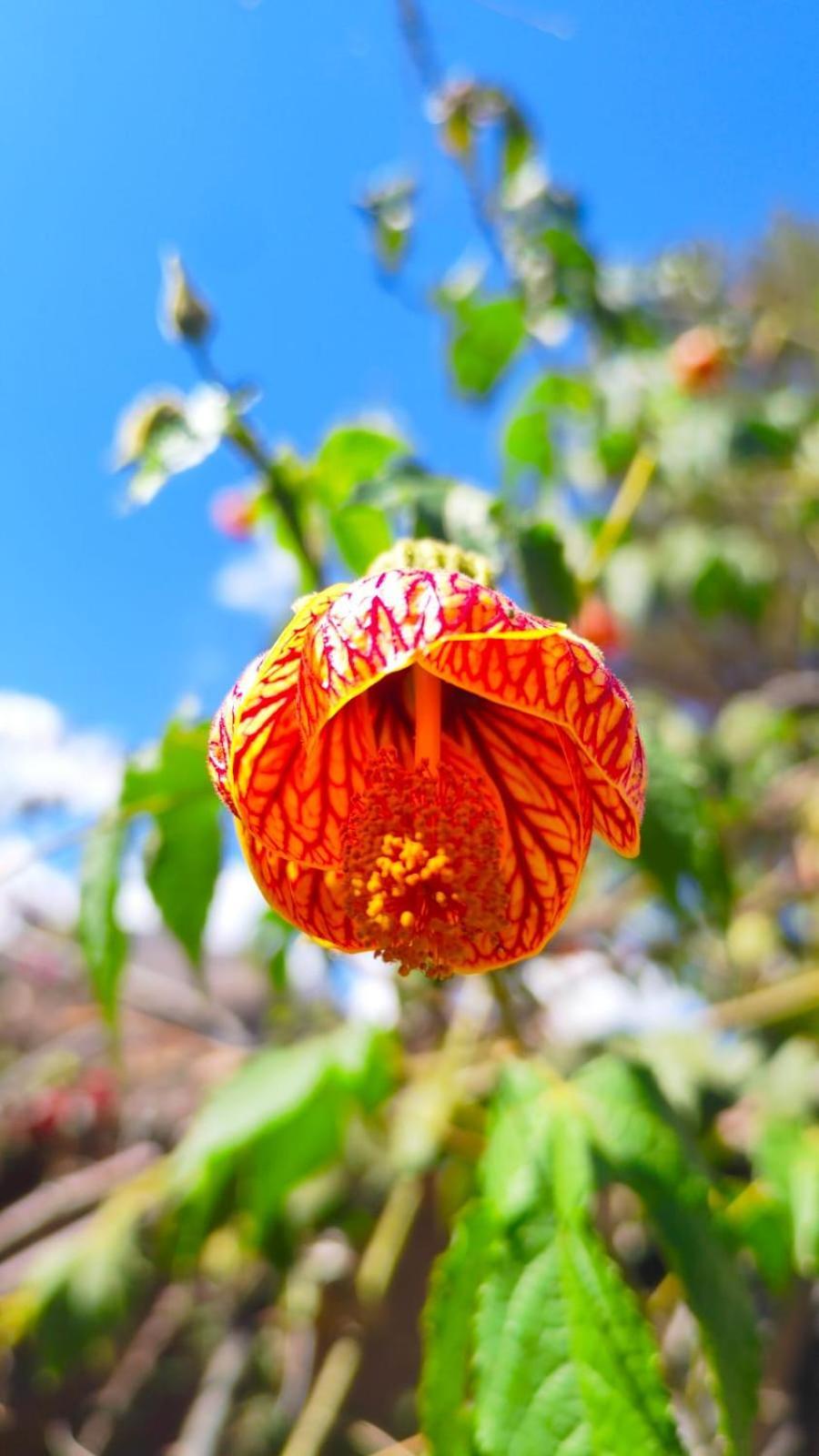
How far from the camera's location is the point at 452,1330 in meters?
0.73

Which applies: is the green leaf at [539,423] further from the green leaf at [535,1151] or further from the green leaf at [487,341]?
the green leaf at [535,1151]

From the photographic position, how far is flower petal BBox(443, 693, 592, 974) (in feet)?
2.35

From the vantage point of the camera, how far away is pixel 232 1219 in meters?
1.57

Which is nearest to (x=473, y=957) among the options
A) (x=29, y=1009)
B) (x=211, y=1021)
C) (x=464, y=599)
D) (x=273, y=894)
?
(x=273, y=894)

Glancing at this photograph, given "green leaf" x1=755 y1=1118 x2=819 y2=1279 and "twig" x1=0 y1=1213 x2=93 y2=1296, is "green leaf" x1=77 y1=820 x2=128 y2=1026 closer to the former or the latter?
"green leaf" x1=755 y1=1118 x2=819 y2=1279

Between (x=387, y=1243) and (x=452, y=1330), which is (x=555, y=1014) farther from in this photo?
(x=452, y=1330)

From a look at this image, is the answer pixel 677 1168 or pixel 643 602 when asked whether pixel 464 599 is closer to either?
pixel 677 1168

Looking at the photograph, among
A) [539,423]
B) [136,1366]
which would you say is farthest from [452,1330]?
[136,1366]

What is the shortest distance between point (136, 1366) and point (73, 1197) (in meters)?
0.38

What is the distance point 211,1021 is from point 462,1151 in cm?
118

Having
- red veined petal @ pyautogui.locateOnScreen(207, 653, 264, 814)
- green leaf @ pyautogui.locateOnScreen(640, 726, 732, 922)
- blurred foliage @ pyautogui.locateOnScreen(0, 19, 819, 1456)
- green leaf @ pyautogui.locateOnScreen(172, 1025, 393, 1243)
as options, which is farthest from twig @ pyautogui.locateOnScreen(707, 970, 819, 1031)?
red veined petal @ pyautogui.locateOnScreen(207, 653, 264, 814)

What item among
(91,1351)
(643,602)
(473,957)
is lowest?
(91,1351)

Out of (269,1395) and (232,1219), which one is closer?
(232,1219)

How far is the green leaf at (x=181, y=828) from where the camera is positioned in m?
0.93
